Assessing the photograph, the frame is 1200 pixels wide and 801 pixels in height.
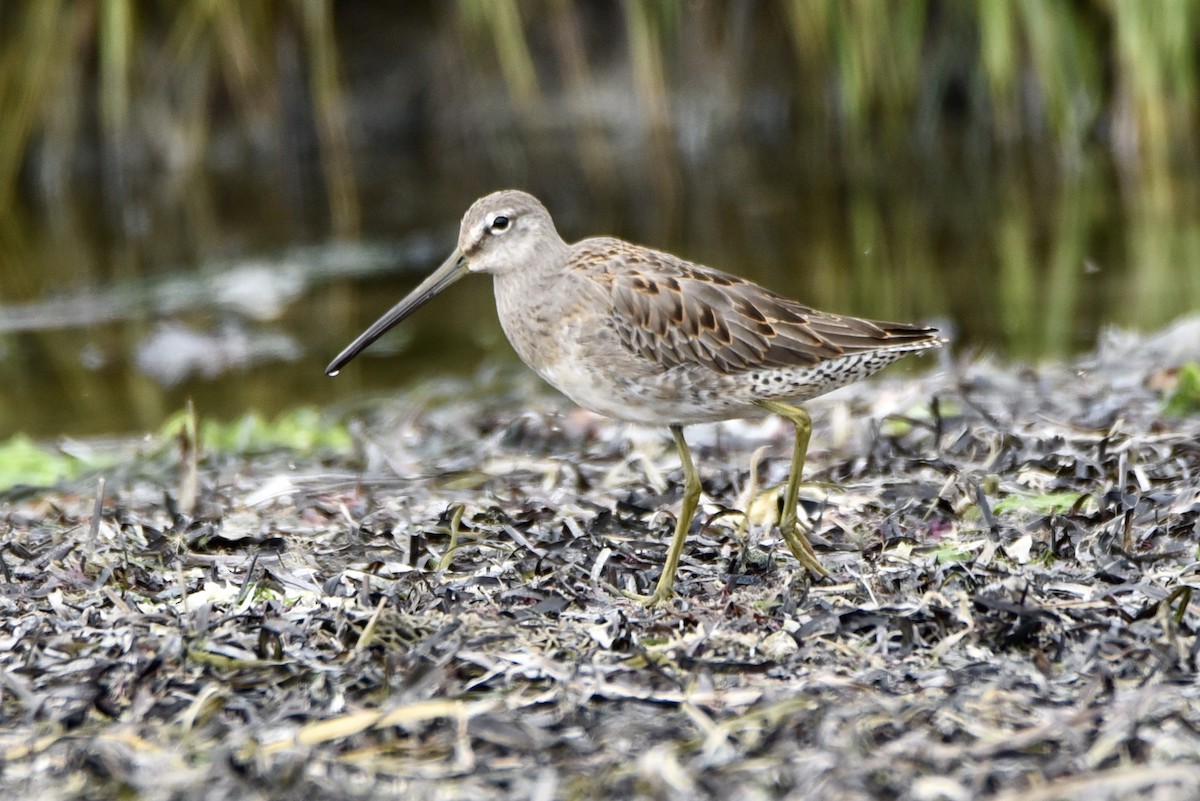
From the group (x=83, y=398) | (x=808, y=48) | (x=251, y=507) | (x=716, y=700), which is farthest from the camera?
(x=808, y=48)

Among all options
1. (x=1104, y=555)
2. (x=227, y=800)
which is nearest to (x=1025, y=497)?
(x=1104, y=555)

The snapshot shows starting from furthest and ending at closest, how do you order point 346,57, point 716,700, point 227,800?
point 346,57
point 716,700
point 227,800

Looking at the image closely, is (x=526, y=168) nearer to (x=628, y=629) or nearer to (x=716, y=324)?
(x=716, y=324)

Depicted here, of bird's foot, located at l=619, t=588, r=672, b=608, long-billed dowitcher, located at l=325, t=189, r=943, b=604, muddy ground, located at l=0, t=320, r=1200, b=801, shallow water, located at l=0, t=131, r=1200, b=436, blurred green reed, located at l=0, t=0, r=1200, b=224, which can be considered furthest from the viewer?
blurred green reed, located at l=0, t=0, r=1200, b=224

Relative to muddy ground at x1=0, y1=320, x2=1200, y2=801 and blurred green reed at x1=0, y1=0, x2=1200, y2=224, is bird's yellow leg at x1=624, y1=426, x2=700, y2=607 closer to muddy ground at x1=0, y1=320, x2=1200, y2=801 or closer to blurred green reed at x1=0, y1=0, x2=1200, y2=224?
muddy ground at x1=0, y1=320, x2=1200, y2=801

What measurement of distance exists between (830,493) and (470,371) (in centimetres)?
313

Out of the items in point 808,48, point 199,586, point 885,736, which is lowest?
point 885,736

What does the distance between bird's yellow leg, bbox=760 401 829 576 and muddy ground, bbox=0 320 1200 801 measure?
0.06 metres

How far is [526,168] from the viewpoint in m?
11.2

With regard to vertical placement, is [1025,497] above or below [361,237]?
below

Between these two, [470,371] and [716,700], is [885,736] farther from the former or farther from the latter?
[470,371]

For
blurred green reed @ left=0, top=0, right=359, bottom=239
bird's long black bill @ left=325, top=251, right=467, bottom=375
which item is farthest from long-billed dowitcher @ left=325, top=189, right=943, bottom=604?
blurred green reed @ left=0, top=0, right=359, bottom=239

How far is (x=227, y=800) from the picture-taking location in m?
2.17

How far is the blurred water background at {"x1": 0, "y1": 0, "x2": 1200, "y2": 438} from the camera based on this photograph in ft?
23.5
